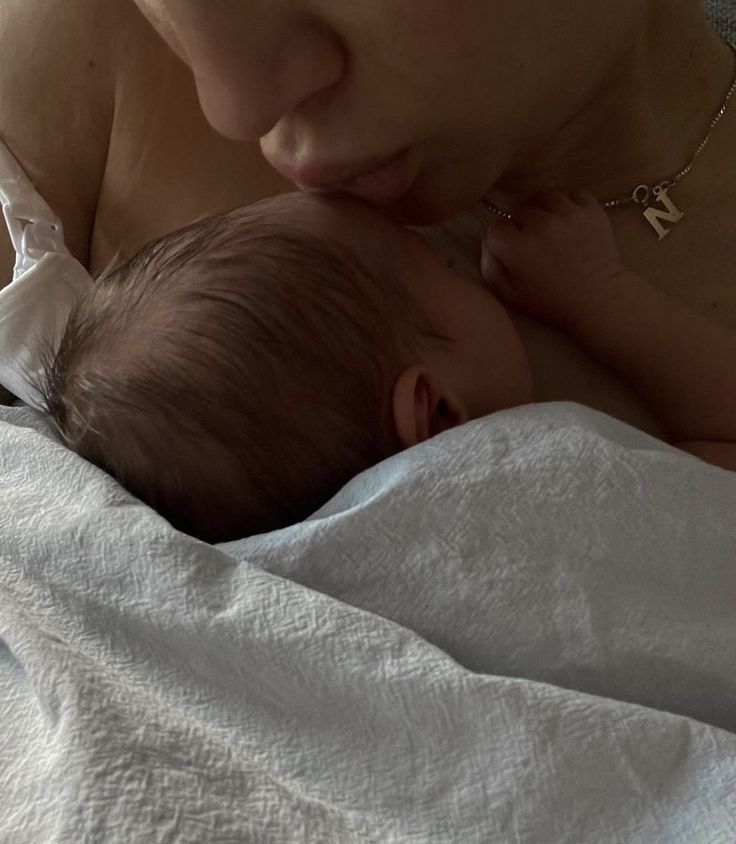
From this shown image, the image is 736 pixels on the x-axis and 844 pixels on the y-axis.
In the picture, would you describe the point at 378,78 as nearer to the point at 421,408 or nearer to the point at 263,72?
the point at 263,72

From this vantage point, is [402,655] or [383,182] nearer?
[402,655]

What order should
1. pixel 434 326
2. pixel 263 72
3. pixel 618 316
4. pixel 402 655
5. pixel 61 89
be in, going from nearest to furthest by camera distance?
pixel 402 655 → pixel 263 72 → pixel 434 326 → pixel 618 316 → pixel 61 89

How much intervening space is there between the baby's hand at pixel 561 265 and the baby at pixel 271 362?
87 mm

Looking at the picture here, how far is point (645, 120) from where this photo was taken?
3.20 ft

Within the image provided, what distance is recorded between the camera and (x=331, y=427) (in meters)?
0.77

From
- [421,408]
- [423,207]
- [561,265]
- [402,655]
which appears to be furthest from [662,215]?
[402,655]

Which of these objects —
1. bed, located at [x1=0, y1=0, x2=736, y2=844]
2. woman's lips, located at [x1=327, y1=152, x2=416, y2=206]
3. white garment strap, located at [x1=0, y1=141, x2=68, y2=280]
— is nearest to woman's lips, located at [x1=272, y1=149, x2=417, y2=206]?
woman's lips, located at [x1=327, y1=152, x2=416, y2=206]

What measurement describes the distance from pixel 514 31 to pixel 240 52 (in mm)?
220

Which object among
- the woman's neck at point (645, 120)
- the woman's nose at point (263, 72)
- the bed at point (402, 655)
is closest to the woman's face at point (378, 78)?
the woman's nose at point (263, 72)

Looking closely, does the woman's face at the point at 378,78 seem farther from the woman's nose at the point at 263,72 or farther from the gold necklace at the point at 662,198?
the gold necklace at the point at 662,198

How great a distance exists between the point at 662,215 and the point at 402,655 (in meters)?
0.61

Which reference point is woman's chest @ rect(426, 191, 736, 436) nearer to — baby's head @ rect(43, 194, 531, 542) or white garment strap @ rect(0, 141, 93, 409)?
baby's head @ rect(43, 194, 531, 542)

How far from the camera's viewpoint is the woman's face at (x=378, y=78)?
0.69m

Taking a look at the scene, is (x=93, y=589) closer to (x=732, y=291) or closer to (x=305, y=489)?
(x=305, y=489)
